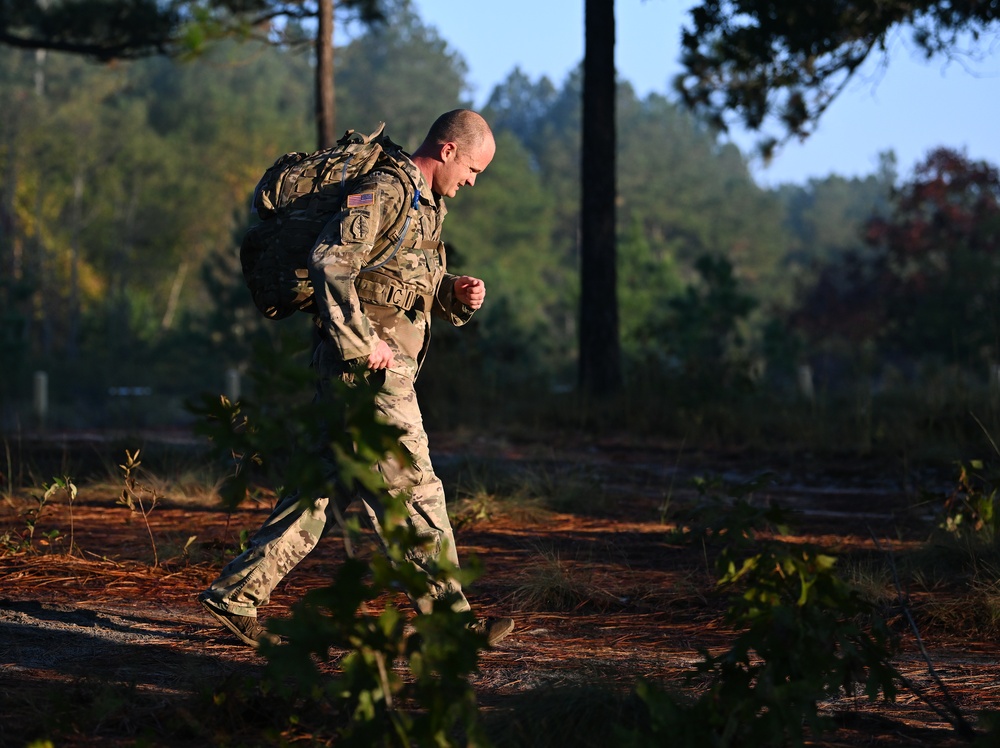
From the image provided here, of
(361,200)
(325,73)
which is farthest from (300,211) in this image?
(325,73)

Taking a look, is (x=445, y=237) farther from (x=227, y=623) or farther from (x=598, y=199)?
(x=227, y=623)

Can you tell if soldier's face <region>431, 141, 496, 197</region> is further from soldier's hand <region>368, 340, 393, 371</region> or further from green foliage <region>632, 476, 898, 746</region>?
green foliage <region>632, 476, 898, 746</region>

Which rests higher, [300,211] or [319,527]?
[300,211]

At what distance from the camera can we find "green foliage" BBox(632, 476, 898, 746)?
7.84 feet

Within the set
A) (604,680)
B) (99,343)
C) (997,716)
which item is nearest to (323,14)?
(604,680)

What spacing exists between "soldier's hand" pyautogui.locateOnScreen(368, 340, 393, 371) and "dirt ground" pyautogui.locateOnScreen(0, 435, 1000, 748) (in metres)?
0.95

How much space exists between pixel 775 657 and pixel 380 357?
4.78 feet

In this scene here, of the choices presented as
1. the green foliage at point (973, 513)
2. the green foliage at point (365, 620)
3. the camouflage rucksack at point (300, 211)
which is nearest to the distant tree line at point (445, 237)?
the green foliage at point (365, 620)

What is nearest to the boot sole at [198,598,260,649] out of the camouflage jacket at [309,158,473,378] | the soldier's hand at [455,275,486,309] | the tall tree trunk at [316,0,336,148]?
the camouflage jacket at [309,158,473,378]

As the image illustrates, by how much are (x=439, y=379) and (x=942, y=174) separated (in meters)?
19.3

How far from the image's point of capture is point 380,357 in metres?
3.40

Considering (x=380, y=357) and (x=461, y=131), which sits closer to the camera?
(x=380, y=357)

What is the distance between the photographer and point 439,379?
429 inches

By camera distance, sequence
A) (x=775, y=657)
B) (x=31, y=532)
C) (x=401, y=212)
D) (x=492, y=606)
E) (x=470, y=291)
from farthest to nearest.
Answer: (x=31, y=532) → (x=492, y=606) → (x=470, y=291) → (x=401, y=212) → (x=775, y=657)
